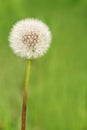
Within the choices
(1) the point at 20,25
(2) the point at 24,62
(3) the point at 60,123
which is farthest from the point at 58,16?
(1) the point at 20,25

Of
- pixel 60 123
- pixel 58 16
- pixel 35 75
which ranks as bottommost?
pixel 60 123

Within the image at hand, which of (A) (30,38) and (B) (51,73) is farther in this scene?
(B) (51,73)

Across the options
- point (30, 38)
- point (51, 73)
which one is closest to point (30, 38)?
point (30, 38)

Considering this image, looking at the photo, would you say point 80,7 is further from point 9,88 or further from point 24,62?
point 9,88

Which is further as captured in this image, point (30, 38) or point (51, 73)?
point (51, 73)

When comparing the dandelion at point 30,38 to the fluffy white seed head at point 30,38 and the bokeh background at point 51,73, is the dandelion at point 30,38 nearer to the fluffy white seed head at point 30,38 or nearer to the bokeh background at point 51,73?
the fluffy white seed head at point 30,38

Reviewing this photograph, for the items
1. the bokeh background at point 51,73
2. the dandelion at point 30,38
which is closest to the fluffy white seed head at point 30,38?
the dandelion at point 30,38

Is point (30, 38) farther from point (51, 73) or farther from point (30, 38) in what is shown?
point (51, 73)
